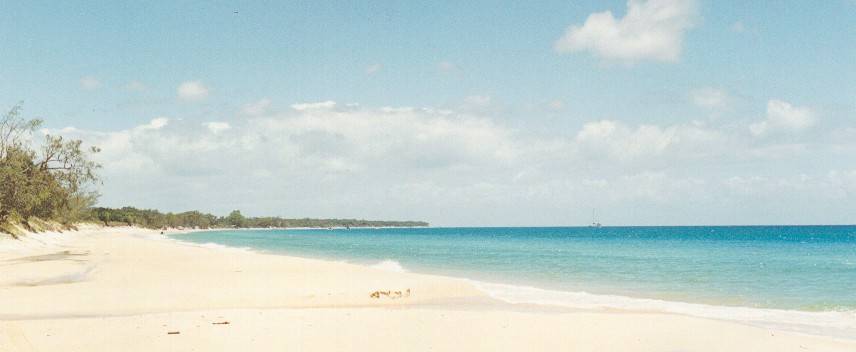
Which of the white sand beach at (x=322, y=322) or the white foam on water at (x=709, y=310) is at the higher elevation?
the white sand beach at (x=322, y=322)

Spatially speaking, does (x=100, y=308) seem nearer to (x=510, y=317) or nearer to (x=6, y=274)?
(x=510, y=317)

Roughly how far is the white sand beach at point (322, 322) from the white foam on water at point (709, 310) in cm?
149

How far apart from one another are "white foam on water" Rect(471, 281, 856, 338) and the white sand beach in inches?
58.8

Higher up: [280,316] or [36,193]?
[36,193]

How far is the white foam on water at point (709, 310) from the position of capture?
1662 centimetres

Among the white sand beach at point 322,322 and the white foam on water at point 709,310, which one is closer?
the white sand beach at point 322,322

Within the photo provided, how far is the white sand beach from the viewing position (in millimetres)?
11797

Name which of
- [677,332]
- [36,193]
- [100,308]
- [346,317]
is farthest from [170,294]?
[36,193]

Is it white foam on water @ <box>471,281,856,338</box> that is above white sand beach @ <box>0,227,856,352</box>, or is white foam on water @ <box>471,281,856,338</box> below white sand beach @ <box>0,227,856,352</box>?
below

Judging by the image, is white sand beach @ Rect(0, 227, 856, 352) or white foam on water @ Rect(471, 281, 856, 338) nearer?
white sand beach @ Rect(0, 227, 856, 352)

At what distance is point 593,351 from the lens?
11.6 metres

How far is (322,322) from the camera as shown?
14.3 m

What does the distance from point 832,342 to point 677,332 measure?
338 cm

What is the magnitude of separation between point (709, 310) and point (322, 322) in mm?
13298
